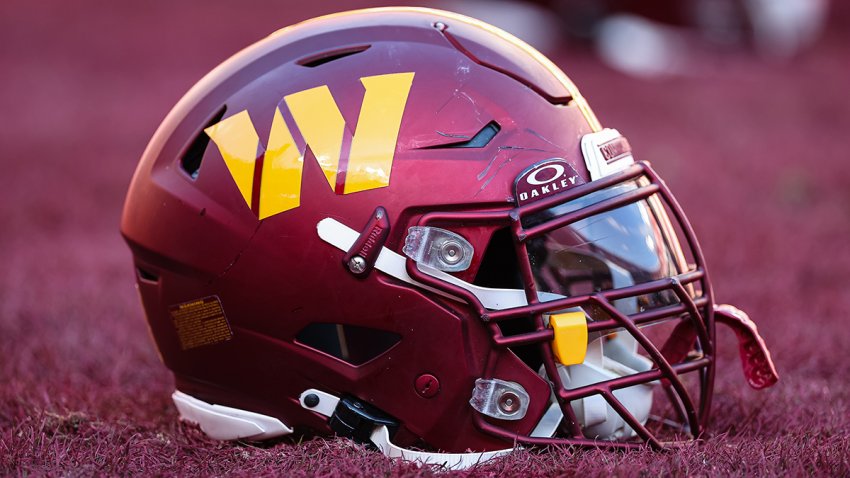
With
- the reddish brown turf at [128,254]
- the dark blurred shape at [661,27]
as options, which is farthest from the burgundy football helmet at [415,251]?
the dark blurred shape at [661,27]

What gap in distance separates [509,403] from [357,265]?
20.5 inches

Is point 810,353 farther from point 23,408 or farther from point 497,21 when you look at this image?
point 497,21

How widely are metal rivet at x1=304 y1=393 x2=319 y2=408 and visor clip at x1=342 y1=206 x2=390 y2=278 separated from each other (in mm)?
378

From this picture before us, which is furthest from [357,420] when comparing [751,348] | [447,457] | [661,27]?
[661,27]

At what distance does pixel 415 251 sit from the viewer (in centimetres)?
232

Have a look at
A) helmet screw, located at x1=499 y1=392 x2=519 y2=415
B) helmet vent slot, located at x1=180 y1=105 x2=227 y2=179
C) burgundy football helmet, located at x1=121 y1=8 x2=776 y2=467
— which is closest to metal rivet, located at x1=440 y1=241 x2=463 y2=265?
burgundy football helmet, located at x1=121 y1=8 x2=776 y2=467

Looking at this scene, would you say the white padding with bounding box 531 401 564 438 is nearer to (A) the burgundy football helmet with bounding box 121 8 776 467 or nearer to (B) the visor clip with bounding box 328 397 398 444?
(A) the burgundy football helmet with bounding box 121 8 776 467

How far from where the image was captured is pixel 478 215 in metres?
2.31

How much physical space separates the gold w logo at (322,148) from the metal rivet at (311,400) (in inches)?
19.3

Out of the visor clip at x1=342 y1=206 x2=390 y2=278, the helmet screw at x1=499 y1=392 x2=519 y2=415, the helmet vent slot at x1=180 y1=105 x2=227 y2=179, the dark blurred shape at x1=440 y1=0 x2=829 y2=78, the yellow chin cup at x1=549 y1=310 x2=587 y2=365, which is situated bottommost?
the helmet screw at x1=499 y1=392 x2=519 y2=415

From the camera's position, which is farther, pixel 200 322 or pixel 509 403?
pixel 200 322

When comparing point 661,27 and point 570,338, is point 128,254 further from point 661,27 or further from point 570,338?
point 661,27

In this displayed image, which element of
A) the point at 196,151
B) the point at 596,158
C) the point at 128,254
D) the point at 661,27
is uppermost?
the point at 661,27

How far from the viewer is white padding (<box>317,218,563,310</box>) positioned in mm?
2338
